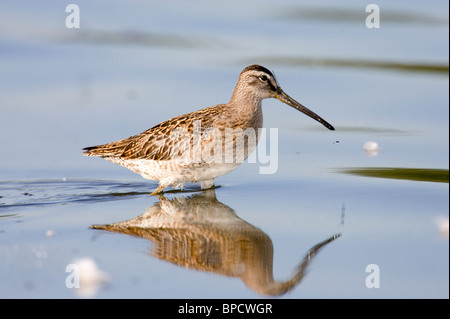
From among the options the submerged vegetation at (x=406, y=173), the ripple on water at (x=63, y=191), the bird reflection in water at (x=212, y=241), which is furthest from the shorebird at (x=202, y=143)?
the submerged vegetation at (x=406, y=173)

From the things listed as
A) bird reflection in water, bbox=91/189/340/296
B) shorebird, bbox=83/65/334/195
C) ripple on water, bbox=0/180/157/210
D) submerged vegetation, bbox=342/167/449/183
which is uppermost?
shorebird, bbox=83/65/334/195

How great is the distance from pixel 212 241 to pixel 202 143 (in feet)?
5.26

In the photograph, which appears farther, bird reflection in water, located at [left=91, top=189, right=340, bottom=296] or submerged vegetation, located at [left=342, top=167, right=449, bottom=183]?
submerged vegetation, located at [left=342, top=167, right=449, bottom=183]

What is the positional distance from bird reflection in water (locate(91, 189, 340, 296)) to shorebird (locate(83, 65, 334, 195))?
0.40 meters

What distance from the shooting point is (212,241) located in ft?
20.5

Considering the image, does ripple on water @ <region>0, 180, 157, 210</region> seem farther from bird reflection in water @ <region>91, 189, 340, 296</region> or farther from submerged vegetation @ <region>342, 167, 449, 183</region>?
submerged vegetation @ <region>342, 167, 449, 183</region>

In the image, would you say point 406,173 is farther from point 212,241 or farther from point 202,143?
point 212,241

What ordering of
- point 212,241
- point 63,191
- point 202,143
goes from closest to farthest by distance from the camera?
point 212,241
point 202,143
point 63,191

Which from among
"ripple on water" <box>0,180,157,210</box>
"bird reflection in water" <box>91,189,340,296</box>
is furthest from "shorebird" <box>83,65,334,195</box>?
"bird reflection in water" <box>91,189,340,296</box>

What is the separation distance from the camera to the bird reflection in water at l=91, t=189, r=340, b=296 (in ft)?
18.6

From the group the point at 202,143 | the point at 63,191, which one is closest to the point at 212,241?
the point at 202,143

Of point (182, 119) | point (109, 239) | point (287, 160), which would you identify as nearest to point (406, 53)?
point (287, 160)

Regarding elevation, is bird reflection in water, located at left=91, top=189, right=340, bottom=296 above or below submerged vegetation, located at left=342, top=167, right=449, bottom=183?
below

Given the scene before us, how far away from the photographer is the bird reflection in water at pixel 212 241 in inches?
223
